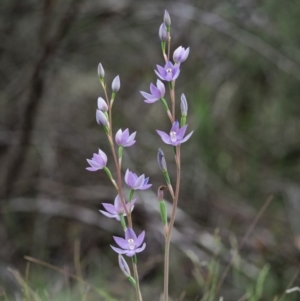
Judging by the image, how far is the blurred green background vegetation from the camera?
2.60 m

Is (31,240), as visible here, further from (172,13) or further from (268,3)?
(268,3)

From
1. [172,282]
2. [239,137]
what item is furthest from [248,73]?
[172,282]

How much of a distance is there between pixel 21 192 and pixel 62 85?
82cm

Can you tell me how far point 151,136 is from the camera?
129 inches

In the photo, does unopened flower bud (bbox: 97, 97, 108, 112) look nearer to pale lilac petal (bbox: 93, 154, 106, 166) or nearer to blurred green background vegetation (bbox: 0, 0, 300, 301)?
pale lilac petal (bbox: 93, 154, 106, 166)

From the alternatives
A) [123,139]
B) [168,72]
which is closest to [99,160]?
[123,139]

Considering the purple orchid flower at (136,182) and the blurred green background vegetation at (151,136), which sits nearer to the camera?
the purple orchid flower at (136,182)

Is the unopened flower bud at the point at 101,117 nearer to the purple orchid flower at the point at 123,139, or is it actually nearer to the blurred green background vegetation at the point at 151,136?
the purple orchid flower at the point at 123,139

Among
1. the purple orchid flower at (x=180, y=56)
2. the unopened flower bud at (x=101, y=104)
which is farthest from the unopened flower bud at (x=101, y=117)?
the purple orchid flower at (x=180, y=56)

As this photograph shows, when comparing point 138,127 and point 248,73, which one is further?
point 248,73

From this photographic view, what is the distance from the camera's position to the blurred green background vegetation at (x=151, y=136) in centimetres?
260

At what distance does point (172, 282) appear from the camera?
292 cm

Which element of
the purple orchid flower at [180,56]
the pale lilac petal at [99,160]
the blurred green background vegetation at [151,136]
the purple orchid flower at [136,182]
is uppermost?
→ the purple orchid flower at [180,56]

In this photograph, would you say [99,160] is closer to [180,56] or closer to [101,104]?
[101,104]
